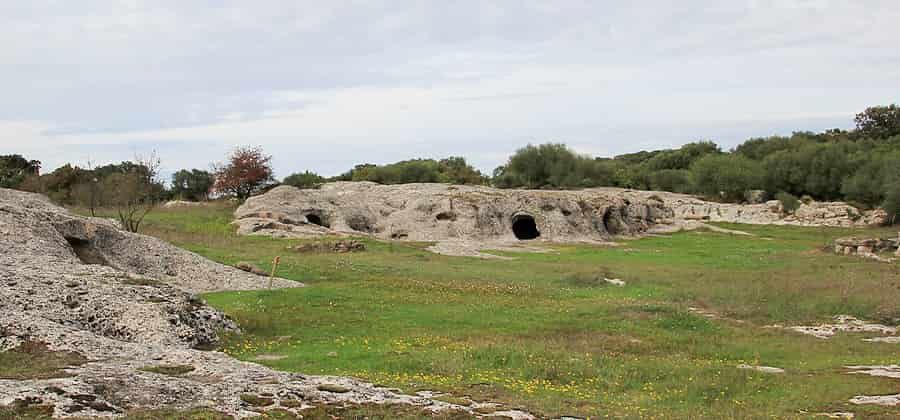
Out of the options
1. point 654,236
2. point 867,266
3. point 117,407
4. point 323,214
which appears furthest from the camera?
point 654,236

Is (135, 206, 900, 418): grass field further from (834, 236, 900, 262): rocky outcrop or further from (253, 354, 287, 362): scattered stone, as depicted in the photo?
(834, 236, 900, 262): rocky outcrop

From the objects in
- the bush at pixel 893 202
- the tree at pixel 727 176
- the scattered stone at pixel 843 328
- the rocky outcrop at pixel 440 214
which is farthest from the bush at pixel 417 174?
the scattered stone at pixel 843 328

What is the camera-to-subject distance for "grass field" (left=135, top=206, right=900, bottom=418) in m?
16.3

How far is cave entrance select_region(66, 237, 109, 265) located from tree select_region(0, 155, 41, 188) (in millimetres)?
49466

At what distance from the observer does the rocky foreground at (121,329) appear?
39.8 feet

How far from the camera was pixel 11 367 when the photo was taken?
14227 mm

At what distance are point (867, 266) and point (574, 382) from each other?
99.0 ft

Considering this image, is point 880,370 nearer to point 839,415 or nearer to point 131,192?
point 839,415

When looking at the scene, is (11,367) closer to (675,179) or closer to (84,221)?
(84,221)

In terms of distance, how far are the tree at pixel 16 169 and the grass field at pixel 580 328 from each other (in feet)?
128

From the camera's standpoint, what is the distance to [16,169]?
87062 mm

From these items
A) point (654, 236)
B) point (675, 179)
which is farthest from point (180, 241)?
point (675, 179)

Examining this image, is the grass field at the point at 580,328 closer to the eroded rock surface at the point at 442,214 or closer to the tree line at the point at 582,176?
the eroded rock surface at the point at 442,214

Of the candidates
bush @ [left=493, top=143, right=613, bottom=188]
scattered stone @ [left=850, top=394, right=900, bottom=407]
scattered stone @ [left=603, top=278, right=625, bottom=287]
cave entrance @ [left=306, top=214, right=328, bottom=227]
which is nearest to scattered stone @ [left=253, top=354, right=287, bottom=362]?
scattered stone @ [left=850, top=394, right=900, bottom=407]
